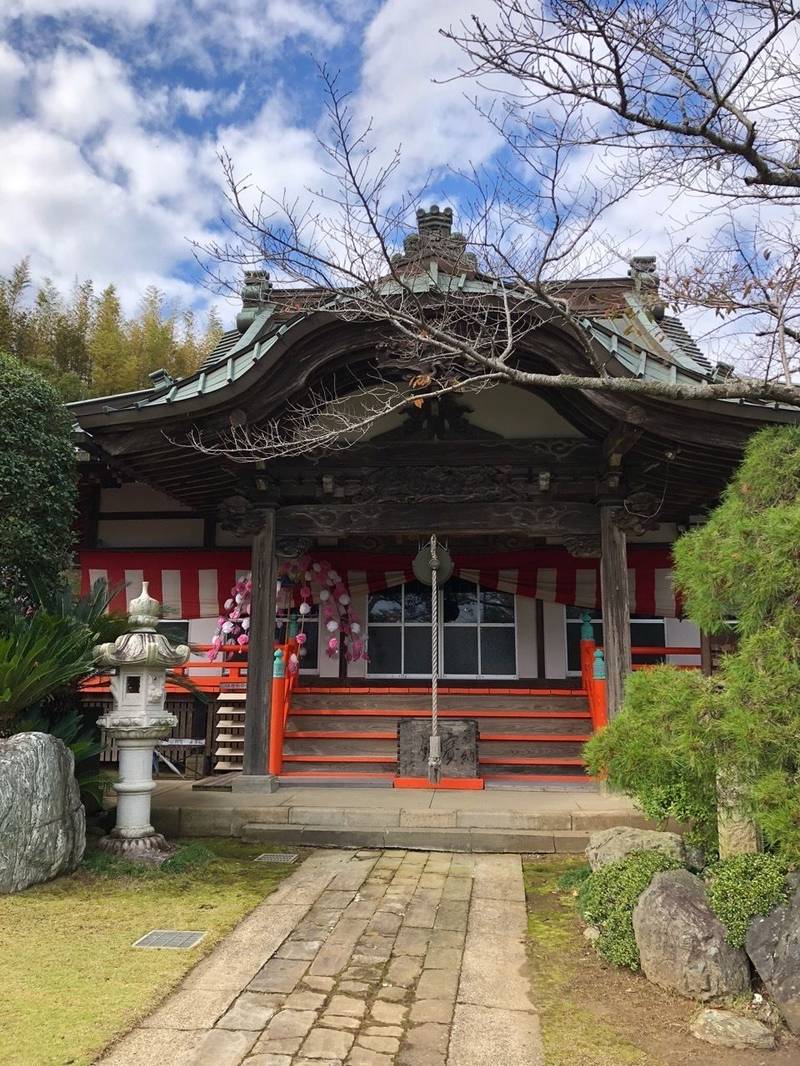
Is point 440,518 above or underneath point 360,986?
above

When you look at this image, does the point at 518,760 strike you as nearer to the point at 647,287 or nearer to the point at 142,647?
the point at 142,647

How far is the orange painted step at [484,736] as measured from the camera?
27.5 feet

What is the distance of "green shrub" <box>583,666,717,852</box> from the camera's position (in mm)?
3330

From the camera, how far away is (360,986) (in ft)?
11.4

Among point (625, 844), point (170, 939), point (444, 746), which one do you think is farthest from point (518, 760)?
point (170, 939)

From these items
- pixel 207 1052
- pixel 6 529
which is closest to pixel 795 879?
pixel 207 1052

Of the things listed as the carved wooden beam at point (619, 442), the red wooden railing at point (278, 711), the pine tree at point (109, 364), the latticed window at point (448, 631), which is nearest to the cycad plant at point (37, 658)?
the red wooden railing at point (278, 711)

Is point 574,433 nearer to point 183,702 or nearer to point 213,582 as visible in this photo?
point 213,582

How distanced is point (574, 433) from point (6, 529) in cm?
567

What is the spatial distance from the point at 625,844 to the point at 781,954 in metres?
1.44

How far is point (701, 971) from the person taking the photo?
10.8ft

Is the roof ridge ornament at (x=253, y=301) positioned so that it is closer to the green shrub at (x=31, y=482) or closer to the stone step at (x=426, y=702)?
the green shrub at (x=31, y=482)

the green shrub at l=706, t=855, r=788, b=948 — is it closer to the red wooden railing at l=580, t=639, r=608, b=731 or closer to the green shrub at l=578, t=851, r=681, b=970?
the green shrub at l=578, t=851, r=681, b=970

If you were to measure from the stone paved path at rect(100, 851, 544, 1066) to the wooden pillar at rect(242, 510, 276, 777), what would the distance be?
257cm
